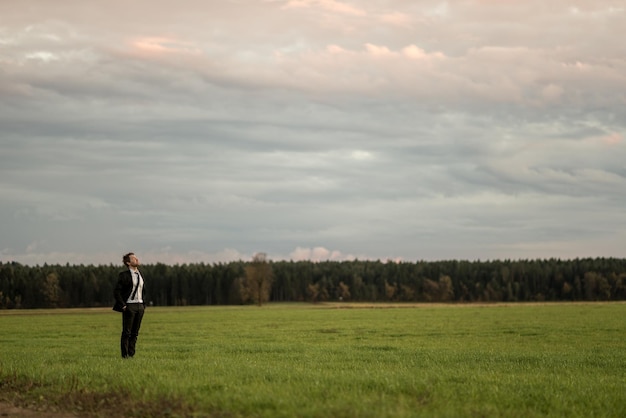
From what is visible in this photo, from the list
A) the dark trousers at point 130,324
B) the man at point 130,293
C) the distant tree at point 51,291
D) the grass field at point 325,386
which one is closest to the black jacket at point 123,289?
the man at point 130,293

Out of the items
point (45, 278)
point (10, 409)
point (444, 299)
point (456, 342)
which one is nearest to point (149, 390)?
point (10, 409)

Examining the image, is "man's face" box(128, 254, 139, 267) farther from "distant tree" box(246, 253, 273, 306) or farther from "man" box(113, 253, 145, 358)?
"distant tree" box(246, 253, 273, 306)

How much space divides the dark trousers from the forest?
11611 cm

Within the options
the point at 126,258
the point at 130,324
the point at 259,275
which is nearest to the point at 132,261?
the point at 126,258

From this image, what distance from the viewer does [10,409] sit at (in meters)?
13.7

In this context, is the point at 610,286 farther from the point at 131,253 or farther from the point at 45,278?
the point at 131,253

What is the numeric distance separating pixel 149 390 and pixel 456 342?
2113cm

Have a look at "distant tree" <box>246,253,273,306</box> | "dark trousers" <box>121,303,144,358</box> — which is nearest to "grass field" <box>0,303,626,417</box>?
"dark trousers" <box>121,303,144,358</box>

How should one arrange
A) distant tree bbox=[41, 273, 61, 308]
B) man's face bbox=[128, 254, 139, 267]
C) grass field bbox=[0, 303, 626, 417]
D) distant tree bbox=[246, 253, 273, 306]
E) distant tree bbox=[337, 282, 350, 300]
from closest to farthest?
grass field bbox=[0, 303, 626, 417] < man's face bbox=[128, 254, 139, 267] < distant tree bbox=[246, 253, 273, 306] < distant tree bbox=[41, 273, 61, 308] < distant tree bbox=[337, 282, 350, 300]

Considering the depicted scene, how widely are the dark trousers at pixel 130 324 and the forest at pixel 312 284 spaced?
116 m

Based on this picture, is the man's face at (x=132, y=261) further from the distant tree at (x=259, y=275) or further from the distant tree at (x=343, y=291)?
the distant tree at (x=343, y=291)

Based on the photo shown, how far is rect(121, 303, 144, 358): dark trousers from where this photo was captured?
20.3 metres

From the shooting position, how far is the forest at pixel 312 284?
144 m

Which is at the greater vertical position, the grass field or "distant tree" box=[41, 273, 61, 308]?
the grass field
